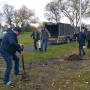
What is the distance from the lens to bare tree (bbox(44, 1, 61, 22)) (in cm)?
4285

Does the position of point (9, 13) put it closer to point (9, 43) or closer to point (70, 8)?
point (70, 8)

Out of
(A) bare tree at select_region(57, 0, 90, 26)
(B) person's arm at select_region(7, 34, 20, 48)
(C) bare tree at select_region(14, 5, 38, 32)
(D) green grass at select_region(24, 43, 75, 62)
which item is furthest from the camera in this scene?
(C) bare tree at select_region(14, 5, 38, 32)

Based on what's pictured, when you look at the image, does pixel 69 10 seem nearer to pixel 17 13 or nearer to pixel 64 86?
pixel 17 13

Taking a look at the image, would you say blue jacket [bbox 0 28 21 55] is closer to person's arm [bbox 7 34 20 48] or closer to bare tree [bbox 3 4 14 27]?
person's arm [bbox 7 34 20 48]

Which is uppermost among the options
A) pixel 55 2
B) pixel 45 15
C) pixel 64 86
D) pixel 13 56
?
pixel 55 2

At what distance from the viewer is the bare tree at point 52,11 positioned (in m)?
42.8

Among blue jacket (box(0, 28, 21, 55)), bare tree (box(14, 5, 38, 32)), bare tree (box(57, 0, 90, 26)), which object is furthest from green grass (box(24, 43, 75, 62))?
bare tree (box(14, 5, 38, 32))

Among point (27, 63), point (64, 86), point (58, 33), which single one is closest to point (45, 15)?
point (58, 33)

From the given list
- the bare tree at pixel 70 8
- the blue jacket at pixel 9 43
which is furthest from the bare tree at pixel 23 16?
the blue jacket at pixel 9 43

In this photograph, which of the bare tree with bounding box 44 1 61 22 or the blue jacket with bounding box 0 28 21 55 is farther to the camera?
the bare tree with bounding box 44 1 61 22

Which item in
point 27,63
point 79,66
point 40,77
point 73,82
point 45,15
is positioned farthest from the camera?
point 45,15

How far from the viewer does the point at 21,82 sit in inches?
196

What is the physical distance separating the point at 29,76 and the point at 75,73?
177 centimetres

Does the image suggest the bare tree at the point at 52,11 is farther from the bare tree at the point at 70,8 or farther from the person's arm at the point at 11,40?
the person's arm at the point at 11,40
